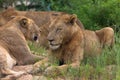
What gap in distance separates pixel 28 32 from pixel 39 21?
428 cm

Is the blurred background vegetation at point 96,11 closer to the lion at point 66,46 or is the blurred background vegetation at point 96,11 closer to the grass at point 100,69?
the lion at point 66,46

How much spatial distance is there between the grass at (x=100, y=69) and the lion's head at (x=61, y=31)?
548 millimetres

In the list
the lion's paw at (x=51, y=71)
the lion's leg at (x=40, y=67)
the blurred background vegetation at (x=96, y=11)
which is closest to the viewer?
the lion's paw at (x=51, y=71)

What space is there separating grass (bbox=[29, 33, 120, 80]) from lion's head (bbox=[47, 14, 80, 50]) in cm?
55

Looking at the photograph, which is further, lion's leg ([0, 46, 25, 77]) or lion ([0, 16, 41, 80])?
lion ([0, 16, 41, 80])

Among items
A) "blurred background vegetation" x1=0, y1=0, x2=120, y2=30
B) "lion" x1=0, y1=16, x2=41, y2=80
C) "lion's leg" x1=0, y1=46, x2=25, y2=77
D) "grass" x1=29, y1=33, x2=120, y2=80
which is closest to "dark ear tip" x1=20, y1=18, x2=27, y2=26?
"lion" x1=0, y1=16, x2=41, y2=80

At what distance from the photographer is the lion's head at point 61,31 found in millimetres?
9820

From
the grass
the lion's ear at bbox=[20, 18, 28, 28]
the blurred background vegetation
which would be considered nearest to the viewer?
the grass

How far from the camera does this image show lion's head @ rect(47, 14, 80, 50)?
9820 mm

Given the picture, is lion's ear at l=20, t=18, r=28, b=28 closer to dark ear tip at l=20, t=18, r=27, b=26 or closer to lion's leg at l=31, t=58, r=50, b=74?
dark ear tip at l=20, t=18, r=27, b=26

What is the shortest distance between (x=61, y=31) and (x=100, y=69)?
1248 mm

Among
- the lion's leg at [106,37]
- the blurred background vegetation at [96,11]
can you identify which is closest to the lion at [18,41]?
the lion's leg at [106,37]

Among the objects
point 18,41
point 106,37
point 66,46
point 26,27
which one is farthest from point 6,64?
point 106,37

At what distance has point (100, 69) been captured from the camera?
9.09m
